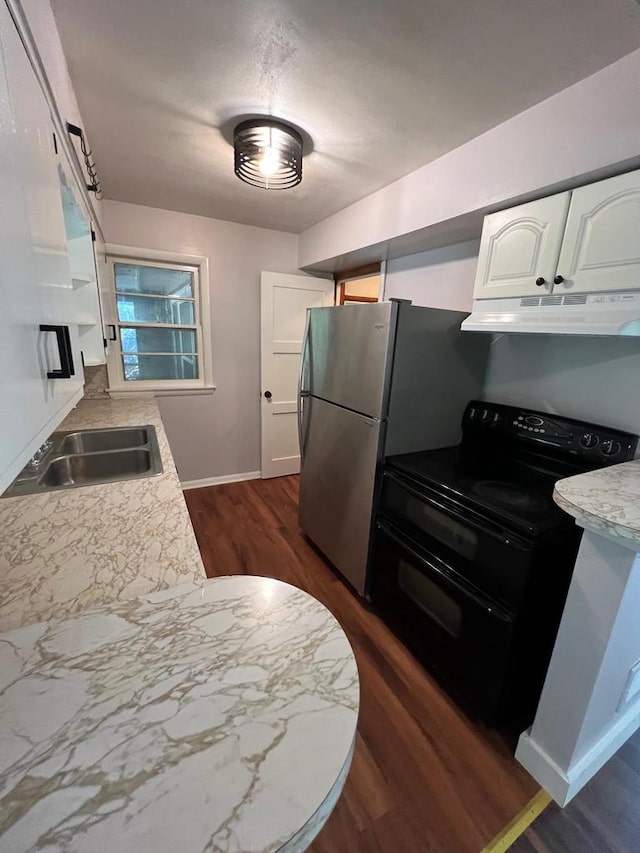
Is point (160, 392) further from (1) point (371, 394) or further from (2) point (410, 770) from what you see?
(2) point (410, 770)

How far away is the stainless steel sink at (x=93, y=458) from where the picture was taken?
1.50 meters

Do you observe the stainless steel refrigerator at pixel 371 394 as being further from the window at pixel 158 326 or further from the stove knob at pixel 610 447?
the window at pixel 158 326

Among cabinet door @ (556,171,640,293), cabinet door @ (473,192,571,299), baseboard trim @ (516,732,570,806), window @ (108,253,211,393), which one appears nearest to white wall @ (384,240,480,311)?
cabinet door @ (473,192,571,299)

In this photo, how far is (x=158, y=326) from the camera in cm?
302

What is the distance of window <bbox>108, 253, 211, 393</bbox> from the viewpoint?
2.87 m

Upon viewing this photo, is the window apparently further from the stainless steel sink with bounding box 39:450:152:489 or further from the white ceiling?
the stainless steel sink with bounding box 39:450:152:489

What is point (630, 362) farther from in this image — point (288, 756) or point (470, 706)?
point (288, 756)

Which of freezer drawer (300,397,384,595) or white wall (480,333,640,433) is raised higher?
A: white wall (480,333,640,433)

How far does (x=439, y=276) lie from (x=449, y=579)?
1849 mm

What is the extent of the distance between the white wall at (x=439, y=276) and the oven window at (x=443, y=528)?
1.30 metres

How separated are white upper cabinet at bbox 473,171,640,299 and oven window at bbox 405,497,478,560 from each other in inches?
38.3

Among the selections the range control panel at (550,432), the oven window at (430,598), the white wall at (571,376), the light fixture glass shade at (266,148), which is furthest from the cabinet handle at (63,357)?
the white wall at (571,376)

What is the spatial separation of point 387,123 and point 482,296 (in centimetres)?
85

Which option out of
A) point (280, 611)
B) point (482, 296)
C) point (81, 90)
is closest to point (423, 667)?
point (280, 611)
